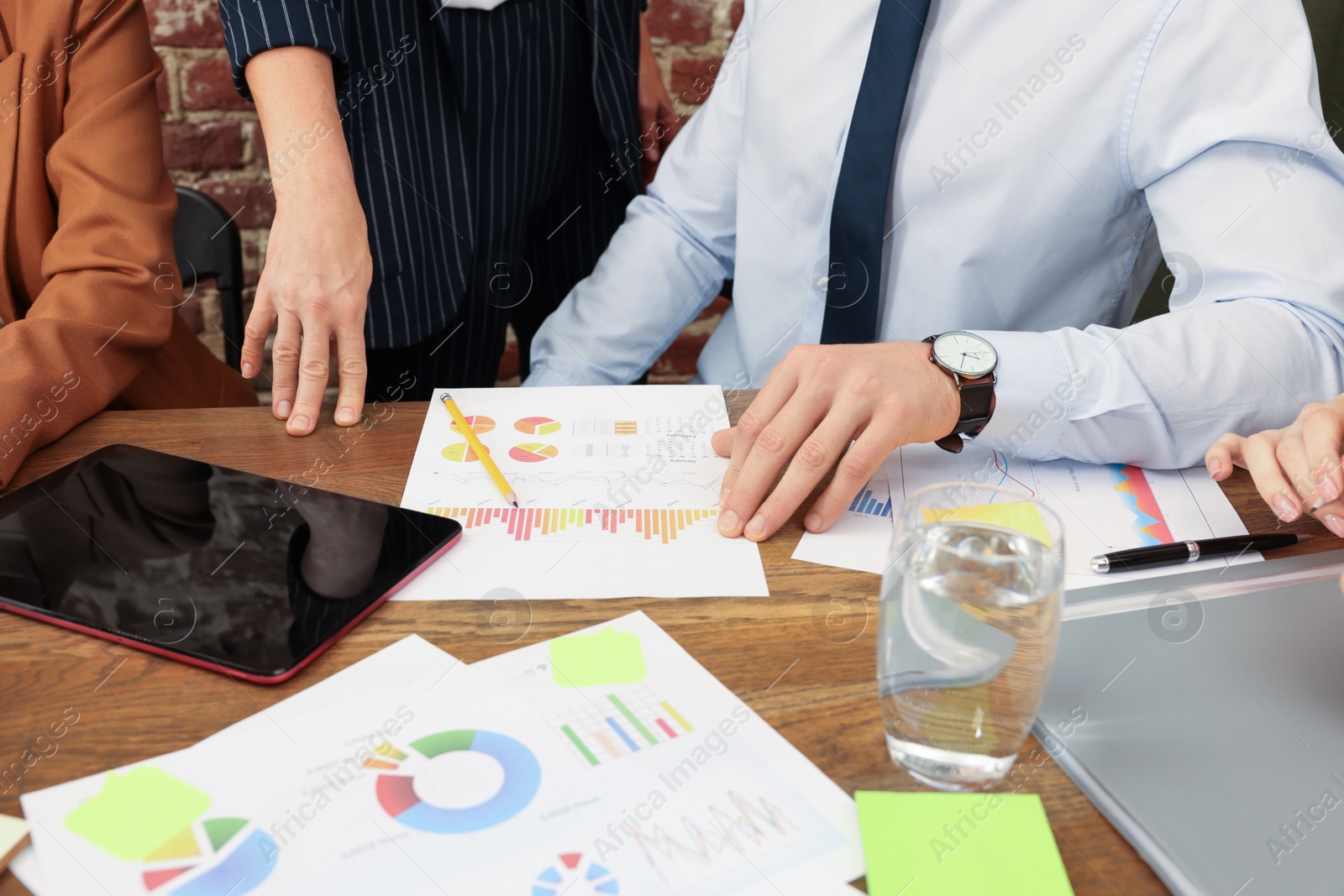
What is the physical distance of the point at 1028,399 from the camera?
68 cm

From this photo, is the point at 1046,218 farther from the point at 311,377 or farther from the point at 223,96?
the point at 223,96

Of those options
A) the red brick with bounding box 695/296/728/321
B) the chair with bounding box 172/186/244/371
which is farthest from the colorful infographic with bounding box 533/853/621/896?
the red brick with bounding box 695/296/728/321

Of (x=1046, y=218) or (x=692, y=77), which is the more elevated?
(x=1046, y=218)

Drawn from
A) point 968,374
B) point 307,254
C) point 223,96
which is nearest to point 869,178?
point 968,374

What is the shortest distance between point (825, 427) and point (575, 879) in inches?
13.6

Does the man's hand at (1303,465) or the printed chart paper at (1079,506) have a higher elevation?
the man's hand at (1303,465)

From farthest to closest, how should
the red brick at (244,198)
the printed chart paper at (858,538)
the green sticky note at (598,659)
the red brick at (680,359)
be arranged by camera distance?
1. the red brick at (680,359)
2. the red brick at (244,198)
3. the printed chart paper at (858,538)
4. the green sticky note at (598,659)

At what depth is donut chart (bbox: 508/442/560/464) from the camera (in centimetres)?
69

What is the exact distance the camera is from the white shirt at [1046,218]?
0.70m

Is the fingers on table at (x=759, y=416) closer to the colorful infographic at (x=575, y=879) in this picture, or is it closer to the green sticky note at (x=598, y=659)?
the green sticky note at (x=598, y=659)

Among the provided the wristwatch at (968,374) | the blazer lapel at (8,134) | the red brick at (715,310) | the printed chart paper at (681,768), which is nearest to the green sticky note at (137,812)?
the printed chart paper at (681,768)

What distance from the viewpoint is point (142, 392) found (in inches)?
38.0

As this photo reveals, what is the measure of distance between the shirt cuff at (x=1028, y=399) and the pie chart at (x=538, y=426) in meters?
0.32

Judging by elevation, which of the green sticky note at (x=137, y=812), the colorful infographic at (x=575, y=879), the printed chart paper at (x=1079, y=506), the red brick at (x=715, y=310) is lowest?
Answer: the red brick at (x=715, y=310)
